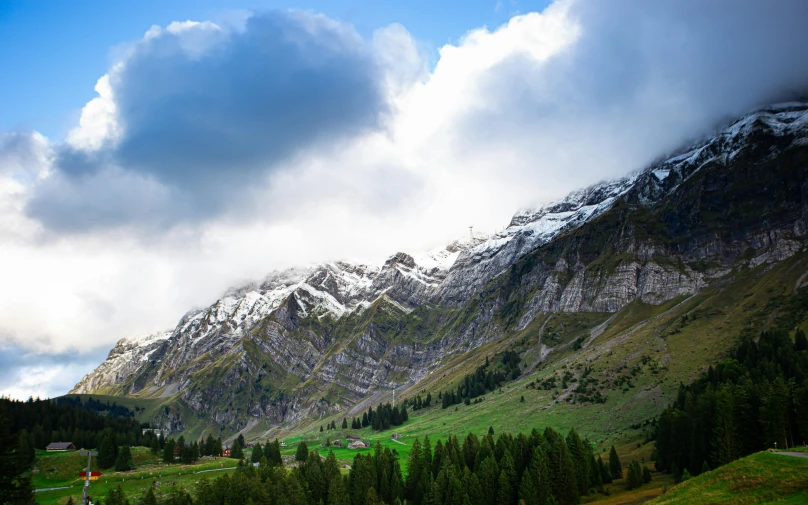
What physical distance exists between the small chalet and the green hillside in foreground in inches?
6718

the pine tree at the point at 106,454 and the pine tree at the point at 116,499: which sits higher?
the pine tree at the point at 106,454

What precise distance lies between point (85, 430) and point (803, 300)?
26969 centimetres

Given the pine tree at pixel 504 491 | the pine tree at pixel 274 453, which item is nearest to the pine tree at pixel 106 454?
the pine tree at pixel 274 453

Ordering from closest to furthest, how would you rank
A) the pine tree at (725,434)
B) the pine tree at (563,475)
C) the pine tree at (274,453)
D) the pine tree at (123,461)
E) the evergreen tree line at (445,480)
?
the pine tree at (725,434) < the pine tree at (563,475) < the evergreen tree line at (445,480) < the pine tree at (123,461) < the pine tree at (274,453)

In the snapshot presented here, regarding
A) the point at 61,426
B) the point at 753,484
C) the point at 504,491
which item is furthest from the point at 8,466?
the point at 61,426

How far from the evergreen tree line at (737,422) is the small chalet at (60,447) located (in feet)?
554

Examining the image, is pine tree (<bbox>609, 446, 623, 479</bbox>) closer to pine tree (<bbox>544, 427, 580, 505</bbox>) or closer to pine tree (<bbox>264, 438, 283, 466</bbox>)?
pine tree (<bbox>544, 427, 580, 505</bbox>)

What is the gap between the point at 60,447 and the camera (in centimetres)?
15888

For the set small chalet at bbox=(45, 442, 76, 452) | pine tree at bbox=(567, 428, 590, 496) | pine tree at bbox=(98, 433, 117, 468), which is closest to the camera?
pine tree at bbox=(567, 428, 590, 496)

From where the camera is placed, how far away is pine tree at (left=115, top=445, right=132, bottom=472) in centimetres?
14325

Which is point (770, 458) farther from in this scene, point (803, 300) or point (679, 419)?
point (803, 300)

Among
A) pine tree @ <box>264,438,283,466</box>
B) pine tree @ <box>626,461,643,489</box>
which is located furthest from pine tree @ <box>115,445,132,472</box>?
pine tree @ <box>626,461,643,489</box>

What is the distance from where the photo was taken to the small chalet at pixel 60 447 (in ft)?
519

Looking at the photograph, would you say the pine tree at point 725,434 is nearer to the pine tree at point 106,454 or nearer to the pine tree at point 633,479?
the pine tree at point 633,479
